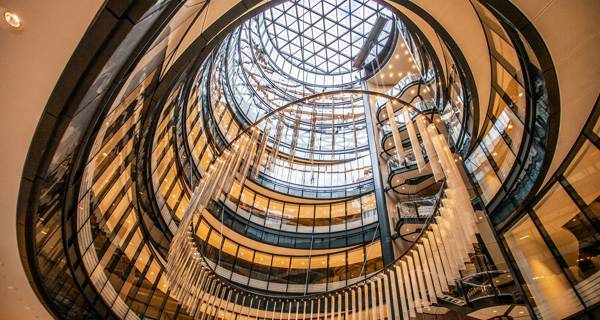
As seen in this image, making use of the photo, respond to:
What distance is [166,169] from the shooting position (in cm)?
1355

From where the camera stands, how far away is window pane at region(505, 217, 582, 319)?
284 inches

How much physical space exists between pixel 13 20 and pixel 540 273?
476 inches

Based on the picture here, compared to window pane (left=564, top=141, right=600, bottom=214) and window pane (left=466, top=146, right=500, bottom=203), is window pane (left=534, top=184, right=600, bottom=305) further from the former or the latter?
window pane (left=466, top=146, right=500, bottom=203)

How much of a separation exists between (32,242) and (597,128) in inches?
479

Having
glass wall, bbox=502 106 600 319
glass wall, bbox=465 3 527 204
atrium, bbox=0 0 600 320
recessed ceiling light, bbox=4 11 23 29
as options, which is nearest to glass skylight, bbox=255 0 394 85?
atrium, bbox=0 0 600 320

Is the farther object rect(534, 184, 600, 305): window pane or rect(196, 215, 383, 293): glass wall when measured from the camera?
rect(196, 215, 383, 293): glass wall

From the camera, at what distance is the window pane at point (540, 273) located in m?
7.21

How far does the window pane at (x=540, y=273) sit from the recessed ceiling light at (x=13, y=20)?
11.4 m

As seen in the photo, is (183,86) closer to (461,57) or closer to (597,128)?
(461,57)

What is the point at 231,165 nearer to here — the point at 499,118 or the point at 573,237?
the point at 499,118

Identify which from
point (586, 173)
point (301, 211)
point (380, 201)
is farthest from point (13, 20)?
point (301, 211)

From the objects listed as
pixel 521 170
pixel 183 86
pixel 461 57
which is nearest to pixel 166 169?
pixel 183 86

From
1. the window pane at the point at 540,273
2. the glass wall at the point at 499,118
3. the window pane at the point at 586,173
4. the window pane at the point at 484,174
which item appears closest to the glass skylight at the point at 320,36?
the window pane at the point at 484,174

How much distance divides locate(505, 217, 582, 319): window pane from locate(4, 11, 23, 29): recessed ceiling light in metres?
11.4
